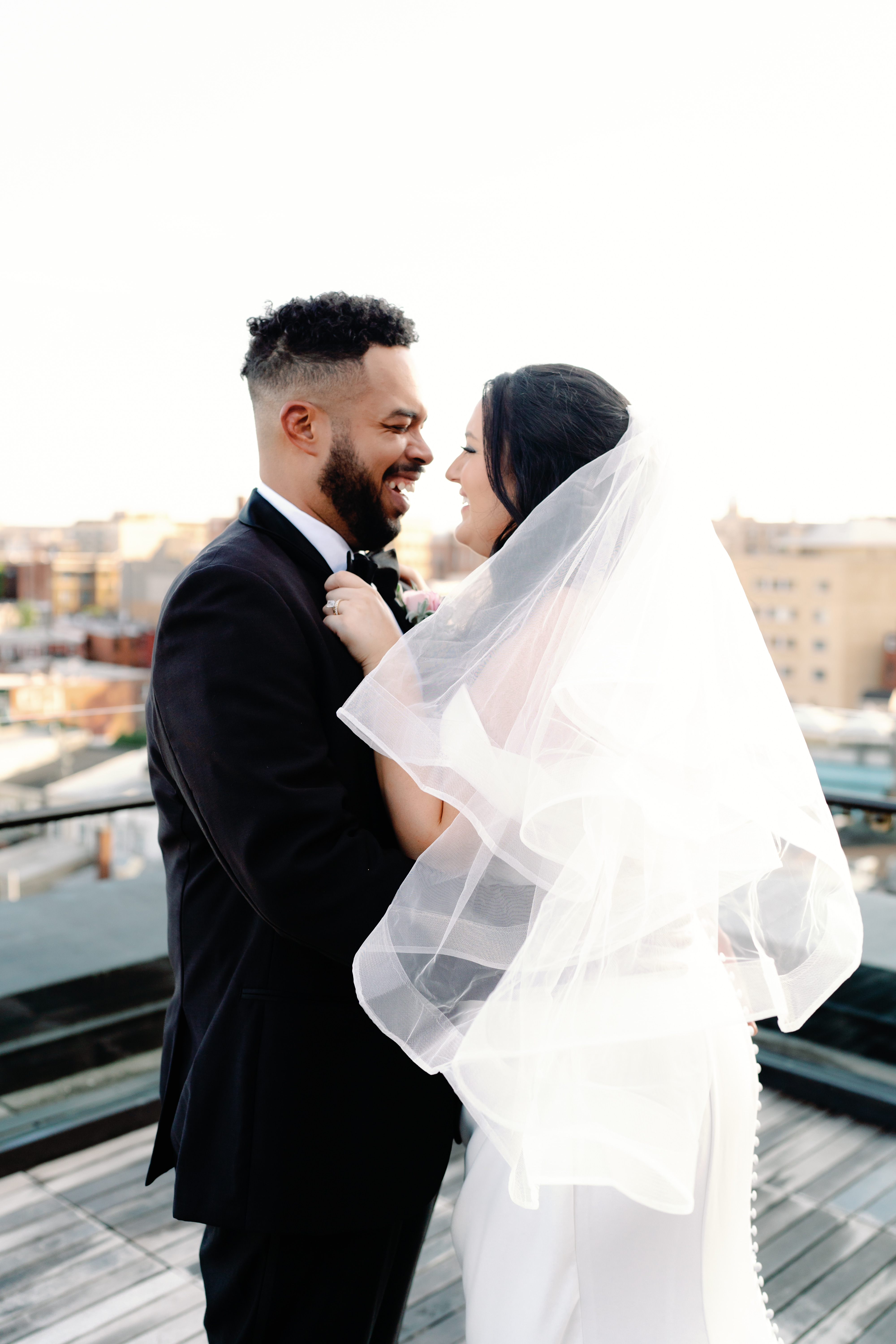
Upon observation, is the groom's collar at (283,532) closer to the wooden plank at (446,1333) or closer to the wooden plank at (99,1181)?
the wooden plank at (446,1333)

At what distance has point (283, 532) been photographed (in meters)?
1.23

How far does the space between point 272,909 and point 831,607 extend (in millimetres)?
51046

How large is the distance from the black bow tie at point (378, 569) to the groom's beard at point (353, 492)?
0.04 m

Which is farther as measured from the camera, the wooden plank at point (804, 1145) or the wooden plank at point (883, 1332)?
the wooden plank at point (804, 1145)

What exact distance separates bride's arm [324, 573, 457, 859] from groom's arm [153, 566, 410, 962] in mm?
41

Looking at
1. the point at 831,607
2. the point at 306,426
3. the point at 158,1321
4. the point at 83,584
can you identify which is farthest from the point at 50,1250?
the point at 83,584

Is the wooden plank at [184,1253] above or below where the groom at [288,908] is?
below

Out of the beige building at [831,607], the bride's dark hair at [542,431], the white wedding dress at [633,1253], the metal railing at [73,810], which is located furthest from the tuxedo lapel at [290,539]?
the beige building at [831,607]

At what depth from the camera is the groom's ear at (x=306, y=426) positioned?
4.13ft

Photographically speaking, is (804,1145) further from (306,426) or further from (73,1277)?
(306,426)

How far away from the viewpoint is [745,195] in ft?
30.3

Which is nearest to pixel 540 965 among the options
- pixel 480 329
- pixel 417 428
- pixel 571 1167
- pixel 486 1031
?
pixel 486 1031

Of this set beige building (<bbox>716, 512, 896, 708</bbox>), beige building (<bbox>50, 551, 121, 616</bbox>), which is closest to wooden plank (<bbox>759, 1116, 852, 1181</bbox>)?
beige building (<bbox>716, 512, 896, 708</bbox>)

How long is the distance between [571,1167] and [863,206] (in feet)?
60.3
